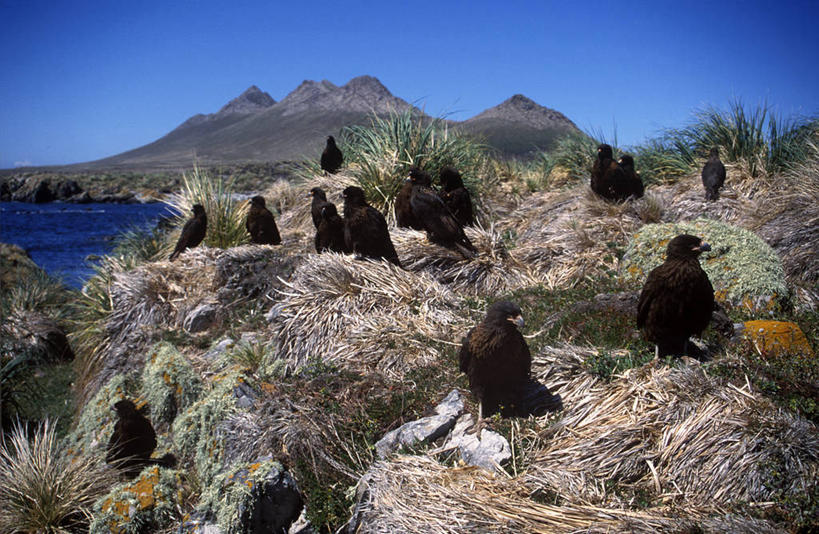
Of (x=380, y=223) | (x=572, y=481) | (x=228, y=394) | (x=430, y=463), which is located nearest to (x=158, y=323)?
(x=228, y=394)

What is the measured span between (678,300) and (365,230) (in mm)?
3541

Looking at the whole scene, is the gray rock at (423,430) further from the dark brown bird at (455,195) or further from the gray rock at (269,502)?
the dark brown bird at (455,195)

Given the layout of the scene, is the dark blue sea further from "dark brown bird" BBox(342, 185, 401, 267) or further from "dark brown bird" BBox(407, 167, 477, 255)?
"dark brown bird" BBox(407, 167, 477, 255)

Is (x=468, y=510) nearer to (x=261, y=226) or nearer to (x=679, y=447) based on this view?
(x=679, y=447)

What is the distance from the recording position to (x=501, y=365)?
11.0ft

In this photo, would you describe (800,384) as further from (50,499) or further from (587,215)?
(50,499)

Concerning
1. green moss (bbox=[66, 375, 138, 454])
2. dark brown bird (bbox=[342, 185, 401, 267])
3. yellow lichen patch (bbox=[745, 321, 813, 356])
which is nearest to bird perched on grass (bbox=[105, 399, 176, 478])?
green moss (bbox=[66, 375, 138, 454])

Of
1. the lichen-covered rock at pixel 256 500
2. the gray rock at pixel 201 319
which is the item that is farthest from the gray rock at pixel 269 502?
the gray rock at pixel 201 319

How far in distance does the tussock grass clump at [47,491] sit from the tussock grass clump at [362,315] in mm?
2018

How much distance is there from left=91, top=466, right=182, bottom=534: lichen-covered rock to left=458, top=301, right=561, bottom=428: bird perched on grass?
274cm

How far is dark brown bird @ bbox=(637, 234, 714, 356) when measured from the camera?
3.41 meters

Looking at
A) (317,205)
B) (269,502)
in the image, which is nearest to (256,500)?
(269,502)

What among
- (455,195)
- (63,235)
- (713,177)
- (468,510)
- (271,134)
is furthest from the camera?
(271,134)

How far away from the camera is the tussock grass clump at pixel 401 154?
835 cm
